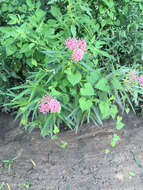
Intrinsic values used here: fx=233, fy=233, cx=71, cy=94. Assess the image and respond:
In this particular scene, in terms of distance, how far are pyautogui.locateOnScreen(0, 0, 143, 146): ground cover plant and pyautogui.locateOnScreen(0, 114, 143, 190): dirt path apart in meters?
0.16

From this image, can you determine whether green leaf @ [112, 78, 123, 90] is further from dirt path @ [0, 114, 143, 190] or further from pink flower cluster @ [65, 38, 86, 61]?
dirt path @ [0, 114, 143, 190]

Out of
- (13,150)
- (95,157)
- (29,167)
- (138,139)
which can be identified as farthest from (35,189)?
(138,139)

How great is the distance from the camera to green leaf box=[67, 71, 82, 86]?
177cm

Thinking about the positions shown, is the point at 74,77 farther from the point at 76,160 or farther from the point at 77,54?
the point at 76,160

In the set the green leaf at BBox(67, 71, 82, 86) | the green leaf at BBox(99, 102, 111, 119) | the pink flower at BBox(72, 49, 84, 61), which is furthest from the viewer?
the green leaf at BBox(99, 102, 111, 119)

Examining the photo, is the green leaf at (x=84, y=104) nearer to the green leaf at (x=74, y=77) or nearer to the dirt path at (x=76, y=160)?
the green leaf at (x=74, y=77)

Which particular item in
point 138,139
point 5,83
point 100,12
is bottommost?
point 138,139

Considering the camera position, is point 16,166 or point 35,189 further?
point 16,166

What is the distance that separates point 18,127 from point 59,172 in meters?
0.72

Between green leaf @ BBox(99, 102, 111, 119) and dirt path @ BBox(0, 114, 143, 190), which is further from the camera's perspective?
dirt path @ BBox(0, 114, 143, 190)

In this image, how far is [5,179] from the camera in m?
2.14

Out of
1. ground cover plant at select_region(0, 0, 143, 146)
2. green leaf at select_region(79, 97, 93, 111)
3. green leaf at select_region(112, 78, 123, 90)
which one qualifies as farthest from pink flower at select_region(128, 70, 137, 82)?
green leaf at select_region(79, 97, 93, 111)

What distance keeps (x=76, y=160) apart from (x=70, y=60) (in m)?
1.00

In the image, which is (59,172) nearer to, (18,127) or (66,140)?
(66,140)
